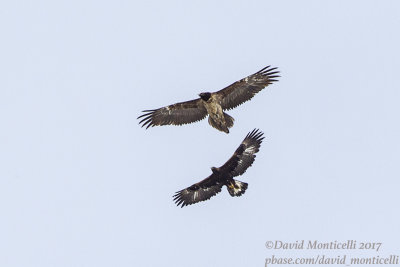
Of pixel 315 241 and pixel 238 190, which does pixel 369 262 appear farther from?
pixel 238 190

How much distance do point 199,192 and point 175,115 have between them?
2975 mm

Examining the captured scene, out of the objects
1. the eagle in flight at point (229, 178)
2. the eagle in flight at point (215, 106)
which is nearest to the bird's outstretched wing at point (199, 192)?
the eagle in flight at point (229, 178)

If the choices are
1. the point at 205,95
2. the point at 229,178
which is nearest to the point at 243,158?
the point at 229,178

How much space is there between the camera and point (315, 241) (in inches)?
830

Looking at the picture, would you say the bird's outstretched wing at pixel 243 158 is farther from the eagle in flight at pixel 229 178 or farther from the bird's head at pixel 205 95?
the bird's head at pixel 205 95

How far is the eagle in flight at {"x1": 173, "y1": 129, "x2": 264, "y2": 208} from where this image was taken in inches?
922

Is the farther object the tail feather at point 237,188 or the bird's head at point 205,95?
the tail feather at point 237,188

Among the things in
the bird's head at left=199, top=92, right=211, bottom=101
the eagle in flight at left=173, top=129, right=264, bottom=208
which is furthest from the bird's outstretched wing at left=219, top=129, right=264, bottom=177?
the bird's head at left=199, top=92, right=211, bottom=101

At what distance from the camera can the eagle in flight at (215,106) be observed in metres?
22.3

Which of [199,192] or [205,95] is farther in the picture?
[199,192]

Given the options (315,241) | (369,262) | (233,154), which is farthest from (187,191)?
(369,262)

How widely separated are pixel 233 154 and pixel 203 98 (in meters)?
2.41

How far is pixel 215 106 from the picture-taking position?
2233 cm

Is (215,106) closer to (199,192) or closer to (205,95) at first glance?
(205,95)
